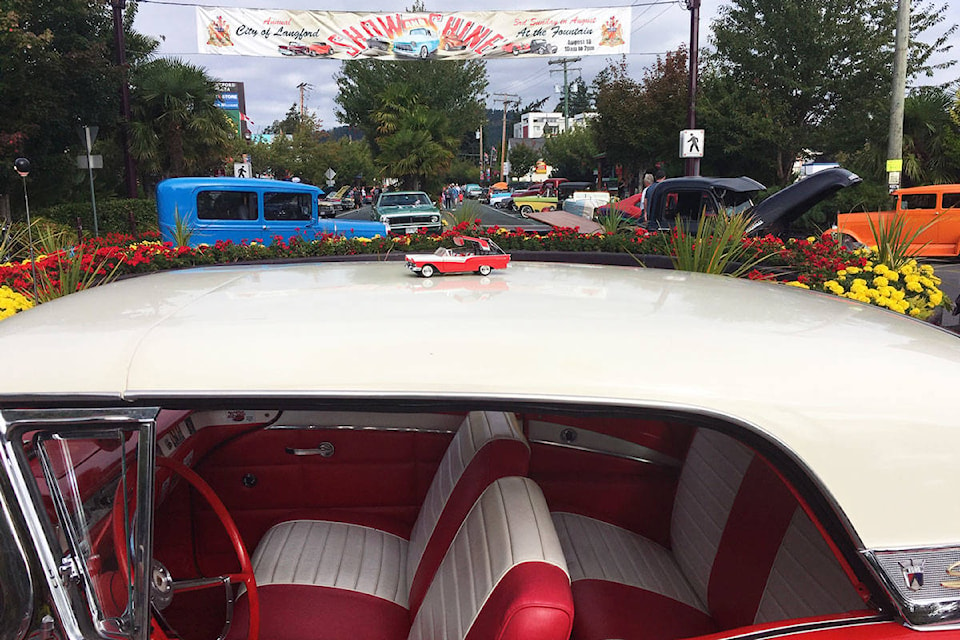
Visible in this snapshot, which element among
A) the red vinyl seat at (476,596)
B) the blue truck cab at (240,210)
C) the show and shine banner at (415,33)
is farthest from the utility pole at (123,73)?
the red vinyl seat at (476,596)

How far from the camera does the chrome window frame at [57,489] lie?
1234 millimetres

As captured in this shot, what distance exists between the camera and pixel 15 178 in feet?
52.5

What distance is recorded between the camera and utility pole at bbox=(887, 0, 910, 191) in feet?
44.2

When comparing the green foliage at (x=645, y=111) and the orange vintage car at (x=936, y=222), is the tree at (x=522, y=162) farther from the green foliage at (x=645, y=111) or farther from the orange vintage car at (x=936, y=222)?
the orange vintage car at (x=936, y=222)

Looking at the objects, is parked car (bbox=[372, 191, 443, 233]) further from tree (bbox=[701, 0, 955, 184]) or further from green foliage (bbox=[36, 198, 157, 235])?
tree (bbox=[701, 0, 955, 184])

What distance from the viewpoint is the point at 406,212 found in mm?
17750

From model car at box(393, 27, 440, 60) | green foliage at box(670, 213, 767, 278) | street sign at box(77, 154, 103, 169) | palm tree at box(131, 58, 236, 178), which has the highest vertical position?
model car at box(393, 27, 440, 60)

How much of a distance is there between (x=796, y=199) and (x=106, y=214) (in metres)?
15.7

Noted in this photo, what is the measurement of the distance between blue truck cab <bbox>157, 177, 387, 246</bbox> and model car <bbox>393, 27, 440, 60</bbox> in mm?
6228

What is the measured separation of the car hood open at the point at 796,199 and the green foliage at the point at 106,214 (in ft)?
46.6

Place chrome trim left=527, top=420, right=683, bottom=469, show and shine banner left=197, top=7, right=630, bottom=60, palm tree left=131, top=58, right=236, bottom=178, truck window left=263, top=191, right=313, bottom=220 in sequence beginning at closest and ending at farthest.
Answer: chrome trim left=527, top=420, right=683, bottom=469 < truck window left=263, top=191, right=313, bottom=220 < show and shine banner left=197, top=7, right=630, bottom=60 < palm tree left=131, top=58, right=236, bottom=178

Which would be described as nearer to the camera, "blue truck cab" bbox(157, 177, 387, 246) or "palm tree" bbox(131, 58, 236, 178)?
"blue truck cab" bbox(157, 177, 387, 246)

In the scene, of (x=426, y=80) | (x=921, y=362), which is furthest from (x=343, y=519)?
(x=426, y=80)

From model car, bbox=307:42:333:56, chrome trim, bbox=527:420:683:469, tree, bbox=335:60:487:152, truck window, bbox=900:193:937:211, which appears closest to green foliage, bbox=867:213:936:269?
chrome trim, bbox=527:420:683:469
